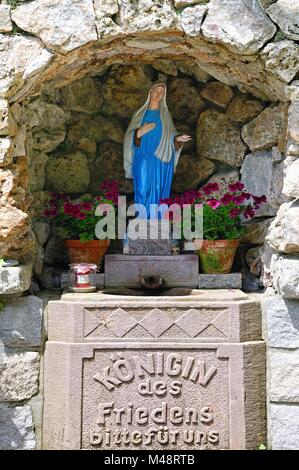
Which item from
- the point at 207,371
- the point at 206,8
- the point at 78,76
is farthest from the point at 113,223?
the point at 206,8

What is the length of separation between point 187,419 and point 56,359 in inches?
35.3

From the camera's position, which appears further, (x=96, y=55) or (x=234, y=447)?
(x=96, y=55)

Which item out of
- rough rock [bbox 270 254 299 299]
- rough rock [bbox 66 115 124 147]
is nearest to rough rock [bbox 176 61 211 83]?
rough rock [bbox 66 115 124 147]

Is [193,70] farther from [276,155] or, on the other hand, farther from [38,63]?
[38,63]

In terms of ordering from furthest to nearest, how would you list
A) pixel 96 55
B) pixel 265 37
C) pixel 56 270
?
pixel 56 270 → pixel 96 55 → pixel 265 37

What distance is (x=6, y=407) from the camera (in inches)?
149

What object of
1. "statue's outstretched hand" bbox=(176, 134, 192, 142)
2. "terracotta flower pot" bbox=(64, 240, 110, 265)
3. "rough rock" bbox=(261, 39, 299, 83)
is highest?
"rough rock" bbox=(261, 39, 299, 83)

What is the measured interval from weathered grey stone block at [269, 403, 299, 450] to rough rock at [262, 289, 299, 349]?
15.4 inches

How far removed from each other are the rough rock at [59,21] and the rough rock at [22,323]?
1.61m

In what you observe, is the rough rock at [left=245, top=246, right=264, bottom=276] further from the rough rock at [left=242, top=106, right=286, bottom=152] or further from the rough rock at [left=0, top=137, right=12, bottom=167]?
the rough rock at [left=0, top=137, right=12, bottom=167]

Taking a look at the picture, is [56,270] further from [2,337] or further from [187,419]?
[187,419]

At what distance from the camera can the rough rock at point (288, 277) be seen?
3.61 meters

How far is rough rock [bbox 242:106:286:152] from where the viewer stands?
4414 mm

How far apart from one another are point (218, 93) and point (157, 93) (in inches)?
19.4
